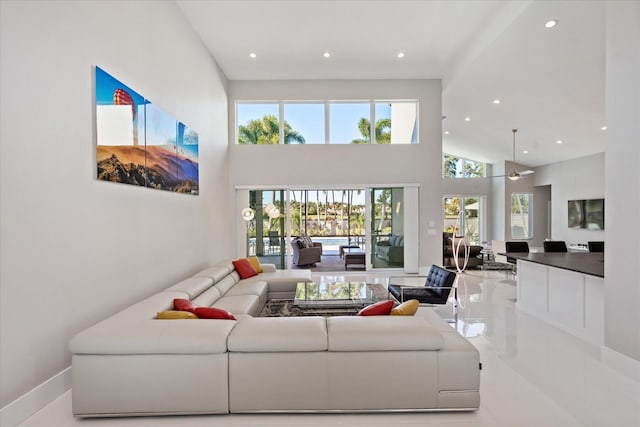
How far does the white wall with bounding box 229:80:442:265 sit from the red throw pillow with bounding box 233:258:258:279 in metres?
2.34

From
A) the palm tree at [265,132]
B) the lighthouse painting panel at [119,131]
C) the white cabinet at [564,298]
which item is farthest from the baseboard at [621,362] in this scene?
the palm tree at [265,132]

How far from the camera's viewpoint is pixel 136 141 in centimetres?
379

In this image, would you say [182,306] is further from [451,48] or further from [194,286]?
[451,48]

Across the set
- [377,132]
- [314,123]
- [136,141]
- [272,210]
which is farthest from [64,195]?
[377,132]

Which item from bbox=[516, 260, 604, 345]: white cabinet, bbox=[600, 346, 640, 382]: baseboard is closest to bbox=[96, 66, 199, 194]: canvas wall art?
bbox=[600, 346, 640, 382]: baseboard

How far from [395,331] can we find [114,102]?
3.48 metres

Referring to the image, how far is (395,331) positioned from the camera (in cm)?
247

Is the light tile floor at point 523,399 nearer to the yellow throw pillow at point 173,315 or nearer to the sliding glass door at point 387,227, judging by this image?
the yellow throw pillow at point 173,315

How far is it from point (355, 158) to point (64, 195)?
6268mm

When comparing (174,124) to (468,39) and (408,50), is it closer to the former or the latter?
(408,50)

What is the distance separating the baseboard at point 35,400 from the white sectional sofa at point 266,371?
37 cm

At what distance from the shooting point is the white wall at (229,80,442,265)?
806cm

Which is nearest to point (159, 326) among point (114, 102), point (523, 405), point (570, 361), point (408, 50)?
point (114, 102)

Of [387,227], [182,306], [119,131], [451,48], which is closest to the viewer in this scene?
[182,306]
